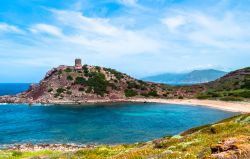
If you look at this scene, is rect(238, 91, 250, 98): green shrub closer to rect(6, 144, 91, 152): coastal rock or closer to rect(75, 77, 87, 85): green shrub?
rect(75, 77, 87, 85): green shrub

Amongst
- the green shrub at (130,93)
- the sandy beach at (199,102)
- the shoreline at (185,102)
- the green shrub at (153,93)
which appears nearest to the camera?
the sandy beach at (199,102)

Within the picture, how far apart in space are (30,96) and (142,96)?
2574 inches

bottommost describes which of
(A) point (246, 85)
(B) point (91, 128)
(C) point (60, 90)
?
(B) point (91, 128)

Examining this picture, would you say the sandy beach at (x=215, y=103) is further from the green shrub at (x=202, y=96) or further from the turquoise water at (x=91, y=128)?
the turquoise water at (x=91, y=128)

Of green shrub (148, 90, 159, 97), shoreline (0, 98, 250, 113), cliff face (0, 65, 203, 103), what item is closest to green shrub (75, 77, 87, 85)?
cliff face (0, 65, 203, 103)

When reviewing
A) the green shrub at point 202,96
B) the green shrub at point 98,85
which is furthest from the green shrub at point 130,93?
the green shrub at point 202,96

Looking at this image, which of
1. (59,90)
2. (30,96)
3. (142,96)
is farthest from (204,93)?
(30,96)

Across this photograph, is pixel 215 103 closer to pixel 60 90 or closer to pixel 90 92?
pixel 90 92

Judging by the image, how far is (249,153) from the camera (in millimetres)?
13500

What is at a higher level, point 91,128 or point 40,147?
point 91,128

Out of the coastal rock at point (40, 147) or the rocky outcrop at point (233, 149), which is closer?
the rocky outcrop at point (233, 149)

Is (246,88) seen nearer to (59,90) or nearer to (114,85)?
(114,85)

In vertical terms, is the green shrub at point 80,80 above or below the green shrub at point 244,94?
above

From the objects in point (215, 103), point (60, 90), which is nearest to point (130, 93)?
point (60, 90)
